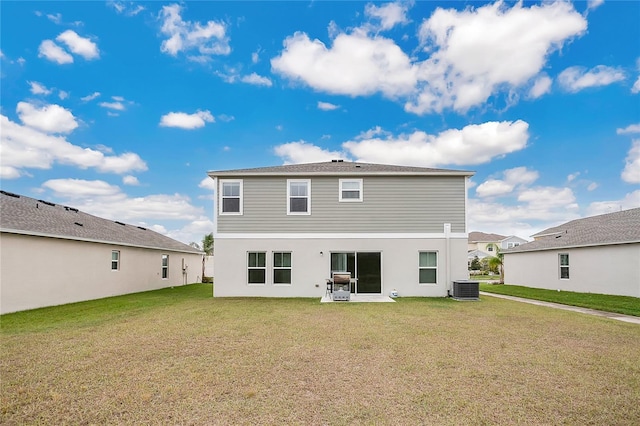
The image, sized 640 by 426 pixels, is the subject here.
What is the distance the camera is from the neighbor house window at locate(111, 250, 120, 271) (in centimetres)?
1642

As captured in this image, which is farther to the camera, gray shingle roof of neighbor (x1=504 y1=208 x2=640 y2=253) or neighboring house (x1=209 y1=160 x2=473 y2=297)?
gray shingle roof of neighbor (x1=504 y1=208 x2=640 y2=253)

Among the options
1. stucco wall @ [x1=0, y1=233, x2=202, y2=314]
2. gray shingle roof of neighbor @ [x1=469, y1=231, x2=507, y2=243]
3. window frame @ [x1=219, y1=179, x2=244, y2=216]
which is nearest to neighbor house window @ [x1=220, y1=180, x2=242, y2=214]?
window frame @ [x1=219, y1=179, x2=244, y2=216]

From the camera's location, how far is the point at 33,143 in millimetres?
16156

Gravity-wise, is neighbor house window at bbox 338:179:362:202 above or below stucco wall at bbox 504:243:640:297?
above

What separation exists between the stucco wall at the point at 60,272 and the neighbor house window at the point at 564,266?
22.6 metres

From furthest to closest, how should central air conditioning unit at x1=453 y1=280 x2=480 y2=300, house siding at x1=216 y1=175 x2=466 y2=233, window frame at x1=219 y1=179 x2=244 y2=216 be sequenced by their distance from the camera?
window frame at x1=219 y1=179 x2=244 y2=216 < house siding at x1=216 y1=175 x2=466 y2=233 < central air conditioning unit at x1=453 y1=280 x2=480 y2=300

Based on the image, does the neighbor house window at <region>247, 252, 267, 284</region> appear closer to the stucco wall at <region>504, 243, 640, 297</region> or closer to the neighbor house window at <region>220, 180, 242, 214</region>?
the neighbor house window at <region>220, 180, 242, 214</region>

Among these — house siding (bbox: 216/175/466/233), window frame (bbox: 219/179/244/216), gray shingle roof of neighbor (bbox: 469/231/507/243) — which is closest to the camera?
house siding (bbox: 216/175/466/233)

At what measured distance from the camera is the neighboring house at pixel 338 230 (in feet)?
46.9

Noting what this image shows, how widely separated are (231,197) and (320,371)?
10.7 m

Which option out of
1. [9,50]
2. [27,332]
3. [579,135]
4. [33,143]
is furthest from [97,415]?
[579,135]

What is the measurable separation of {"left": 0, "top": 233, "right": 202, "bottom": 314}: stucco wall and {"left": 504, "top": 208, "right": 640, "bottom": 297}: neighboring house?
22.2 metres

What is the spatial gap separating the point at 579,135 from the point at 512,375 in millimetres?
16775

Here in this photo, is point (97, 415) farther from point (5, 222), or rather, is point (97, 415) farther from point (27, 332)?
point (5, 222)
